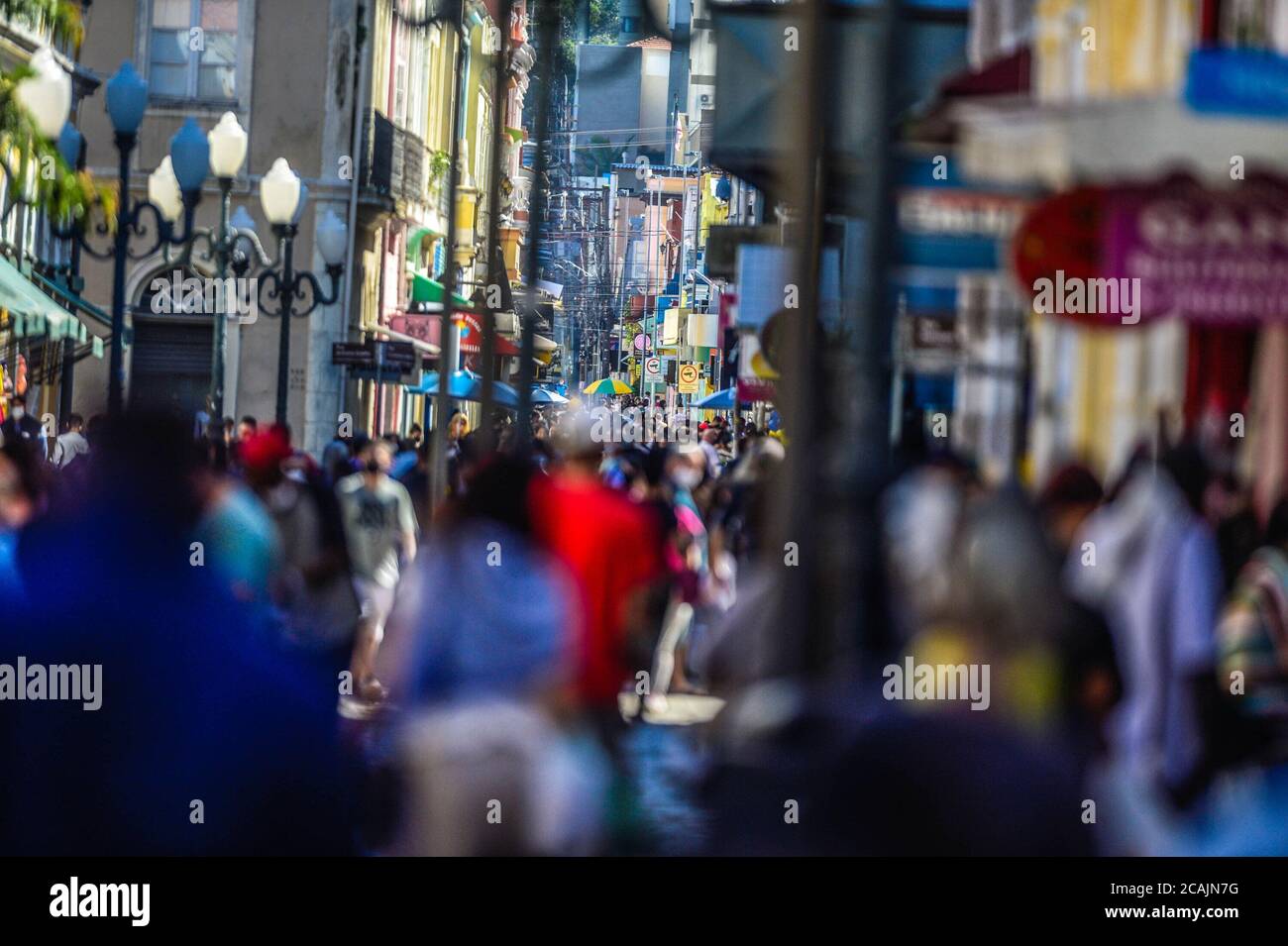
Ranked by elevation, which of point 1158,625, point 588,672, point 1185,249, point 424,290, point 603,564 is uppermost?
point 424,290

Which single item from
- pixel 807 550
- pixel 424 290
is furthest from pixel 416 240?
pixel 807 550

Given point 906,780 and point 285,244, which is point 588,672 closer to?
point 906,780

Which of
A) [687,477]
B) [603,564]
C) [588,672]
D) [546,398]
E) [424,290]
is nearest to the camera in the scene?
[588,672]

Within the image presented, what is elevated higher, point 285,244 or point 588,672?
point 285,244

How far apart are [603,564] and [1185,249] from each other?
3.00 m

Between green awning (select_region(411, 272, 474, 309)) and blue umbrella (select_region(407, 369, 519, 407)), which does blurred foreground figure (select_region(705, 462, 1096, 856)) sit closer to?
blue umbrella (select_region(407, 369, 519, 407))

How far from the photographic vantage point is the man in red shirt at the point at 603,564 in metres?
9.16

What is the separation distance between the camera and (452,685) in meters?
6.28

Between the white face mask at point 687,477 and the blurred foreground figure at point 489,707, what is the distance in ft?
27.1

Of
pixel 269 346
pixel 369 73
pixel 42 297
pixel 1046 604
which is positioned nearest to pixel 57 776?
pixel 1046 604

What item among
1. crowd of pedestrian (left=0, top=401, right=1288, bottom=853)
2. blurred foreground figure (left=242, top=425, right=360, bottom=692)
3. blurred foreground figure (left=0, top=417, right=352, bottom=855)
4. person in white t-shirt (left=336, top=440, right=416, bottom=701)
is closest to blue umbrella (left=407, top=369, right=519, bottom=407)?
person in white t-shirt (left=336, top=440, right=416, bottom=701)

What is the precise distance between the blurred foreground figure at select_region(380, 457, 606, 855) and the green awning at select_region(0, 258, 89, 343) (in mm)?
12158

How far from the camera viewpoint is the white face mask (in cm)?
1531

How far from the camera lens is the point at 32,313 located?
18.5m
